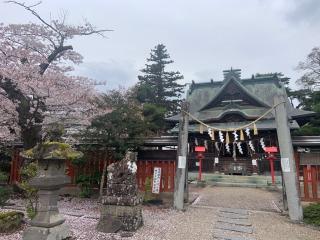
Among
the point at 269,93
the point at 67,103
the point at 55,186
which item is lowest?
the point at 55,186

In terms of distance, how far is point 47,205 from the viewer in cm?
558

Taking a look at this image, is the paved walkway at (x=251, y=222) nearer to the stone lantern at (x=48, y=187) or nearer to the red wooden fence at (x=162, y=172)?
the red wooden fence at (x=162, y=172)

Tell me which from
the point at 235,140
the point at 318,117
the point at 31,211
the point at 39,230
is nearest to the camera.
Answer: the point at 39,230

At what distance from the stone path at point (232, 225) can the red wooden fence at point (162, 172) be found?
228 centimetres

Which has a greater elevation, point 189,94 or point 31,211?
point 189,94

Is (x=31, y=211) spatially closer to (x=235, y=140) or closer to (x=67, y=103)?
(x=67, y=103)

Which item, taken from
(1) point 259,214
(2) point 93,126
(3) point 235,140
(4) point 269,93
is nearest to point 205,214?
(1) point 259,214

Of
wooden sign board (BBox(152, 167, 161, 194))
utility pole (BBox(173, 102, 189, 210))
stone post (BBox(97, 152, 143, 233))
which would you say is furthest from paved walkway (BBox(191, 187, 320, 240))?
stone post (BBox(97, 152, 143, 233))

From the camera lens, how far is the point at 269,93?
26.0m

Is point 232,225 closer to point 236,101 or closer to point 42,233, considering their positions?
point 42,233

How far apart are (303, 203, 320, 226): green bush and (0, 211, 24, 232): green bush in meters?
8.11

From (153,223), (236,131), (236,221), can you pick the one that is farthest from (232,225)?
(236,131)

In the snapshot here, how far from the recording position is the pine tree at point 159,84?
111 feet

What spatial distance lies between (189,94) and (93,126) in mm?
20299
